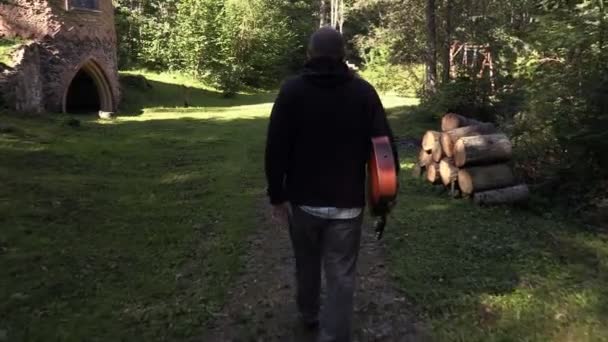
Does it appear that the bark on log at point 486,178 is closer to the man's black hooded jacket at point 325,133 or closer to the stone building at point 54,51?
the man's black hooded jacket at point 325,133

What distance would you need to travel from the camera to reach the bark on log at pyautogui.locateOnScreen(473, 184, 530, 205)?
26.1 ft

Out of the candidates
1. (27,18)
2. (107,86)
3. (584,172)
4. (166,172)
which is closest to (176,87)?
(107,86)

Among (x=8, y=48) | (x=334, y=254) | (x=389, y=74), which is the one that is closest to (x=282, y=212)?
(x=334, y=254)

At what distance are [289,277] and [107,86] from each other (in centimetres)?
1742

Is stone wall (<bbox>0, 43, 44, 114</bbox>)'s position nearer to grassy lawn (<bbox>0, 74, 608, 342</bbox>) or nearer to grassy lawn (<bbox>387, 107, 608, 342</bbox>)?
grassy lawn (<bbox>0, 74, 608, 342</bbox>)

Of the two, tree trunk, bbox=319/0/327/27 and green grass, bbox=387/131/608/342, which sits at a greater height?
tree trunk, bbox=319/0/327/27

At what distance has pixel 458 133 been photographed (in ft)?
27.8

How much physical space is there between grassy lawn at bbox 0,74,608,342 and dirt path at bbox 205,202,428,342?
0.55 ft

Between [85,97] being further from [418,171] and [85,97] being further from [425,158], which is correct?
[425,158]

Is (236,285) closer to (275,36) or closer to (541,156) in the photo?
(541,156)

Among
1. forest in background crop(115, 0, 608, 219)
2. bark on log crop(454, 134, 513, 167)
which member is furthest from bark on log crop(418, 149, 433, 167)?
forest in background crop(115, 0, 608, 219)

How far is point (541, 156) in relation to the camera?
879 centimetres

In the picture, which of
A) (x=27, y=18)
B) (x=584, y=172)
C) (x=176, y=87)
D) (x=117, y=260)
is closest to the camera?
(x=117, y=260)

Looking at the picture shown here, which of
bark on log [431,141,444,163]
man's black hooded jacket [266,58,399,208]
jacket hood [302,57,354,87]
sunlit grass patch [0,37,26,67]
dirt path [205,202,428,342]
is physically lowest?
dirt path [205,202,428,342]
